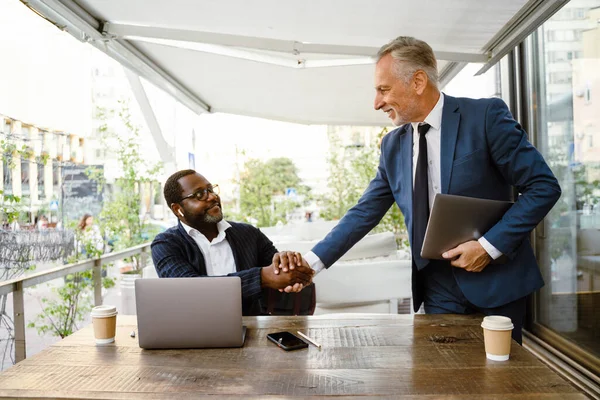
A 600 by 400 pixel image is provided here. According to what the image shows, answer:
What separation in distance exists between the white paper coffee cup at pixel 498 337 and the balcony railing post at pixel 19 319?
224 centimetres

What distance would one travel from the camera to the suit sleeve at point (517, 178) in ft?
6.35

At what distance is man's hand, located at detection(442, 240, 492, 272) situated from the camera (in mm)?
1956

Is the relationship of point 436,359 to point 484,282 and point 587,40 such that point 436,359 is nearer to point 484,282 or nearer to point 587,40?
point 484,282

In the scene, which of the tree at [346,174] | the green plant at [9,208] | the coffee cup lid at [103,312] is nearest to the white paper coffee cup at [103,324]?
the coffee cup lid at [103,312]

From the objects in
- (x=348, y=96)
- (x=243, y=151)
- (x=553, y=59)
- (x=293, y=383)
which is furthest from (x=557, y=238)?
(x=243, y=151)

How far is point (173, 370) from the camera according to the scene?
149cm

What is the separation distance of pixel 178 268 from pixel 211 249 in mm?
301

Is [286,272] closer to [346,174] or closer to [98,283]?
[98,283]

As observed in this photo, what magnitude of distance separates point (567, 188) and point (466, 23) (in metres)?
1.10

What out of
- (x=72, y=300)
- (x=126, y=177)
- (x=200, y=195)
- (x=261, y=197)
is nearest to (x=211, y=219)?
(x=200, y=195)

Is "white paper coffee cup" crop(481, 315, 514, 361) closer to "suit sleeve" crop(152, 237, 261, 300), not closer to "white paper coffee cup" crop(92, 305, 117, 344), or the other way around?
"suit sleeve" crop(152, 237, 261, 300)

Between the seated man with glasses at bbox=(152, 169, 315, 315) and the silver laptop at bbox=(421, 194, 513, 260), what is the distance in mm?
660

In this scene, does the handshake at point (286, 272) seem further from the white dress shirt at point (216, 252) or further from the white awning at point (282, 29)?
the white awning at point (282, 29)

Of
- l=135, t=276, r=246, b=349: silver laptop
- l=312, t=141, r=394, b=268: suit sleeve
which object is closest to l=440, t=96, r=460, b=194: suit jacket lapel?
l=312, t=141, r=394, b=268: suit sleeve
